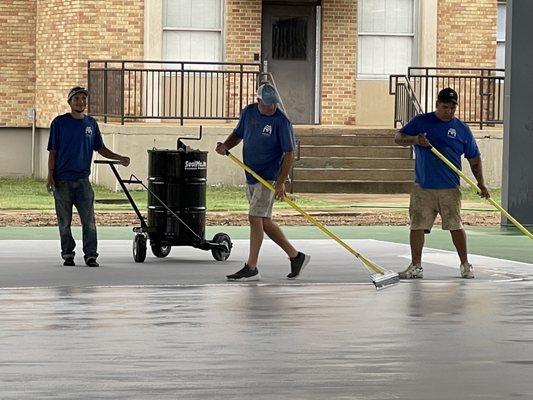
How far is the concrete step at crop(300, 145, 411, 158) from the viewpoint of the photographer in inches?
1287

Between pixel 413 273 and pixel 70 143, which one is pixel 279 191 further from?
pixel 70 143

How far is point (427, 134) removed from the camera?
1709cm

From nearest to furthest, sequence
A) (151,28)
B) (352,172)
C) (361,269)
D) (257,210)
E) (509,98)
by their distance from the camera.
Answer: (257,210), (361,269), (509,98), (352,172), (151,28)

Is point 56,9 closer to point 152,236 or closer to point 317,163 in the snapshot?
point 317,163

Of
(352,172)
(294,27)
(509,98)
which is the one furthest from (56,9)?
(509,98)

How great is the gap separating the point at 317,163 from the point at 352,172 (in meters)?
0.70

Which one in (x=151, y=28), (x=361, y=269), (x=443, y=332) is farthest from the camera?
(x=151, y=28)

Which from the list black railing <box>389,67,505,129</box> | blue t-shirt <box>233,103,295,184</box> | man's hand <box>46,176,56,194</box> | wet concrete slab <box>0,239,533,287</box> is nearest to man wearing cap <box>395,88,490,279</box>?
wet concrete slab <box>0,239,533,287</box>

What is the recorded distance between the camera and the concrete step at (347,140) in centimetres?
3312

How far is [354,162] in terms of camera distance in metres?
32.5

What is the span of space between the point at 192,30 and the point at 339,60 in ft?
10.3

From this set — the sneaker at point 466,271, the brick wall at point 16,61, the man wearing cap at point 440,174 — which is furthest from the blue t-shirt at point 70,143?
the brick wall at point 16,61

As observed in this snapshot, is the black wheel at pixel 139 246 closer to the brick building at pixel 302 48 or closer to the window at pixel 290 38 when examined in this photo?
the brick building at pixel 302 48

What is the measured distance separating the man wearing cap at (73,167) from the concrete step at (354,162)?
13.9 metres
